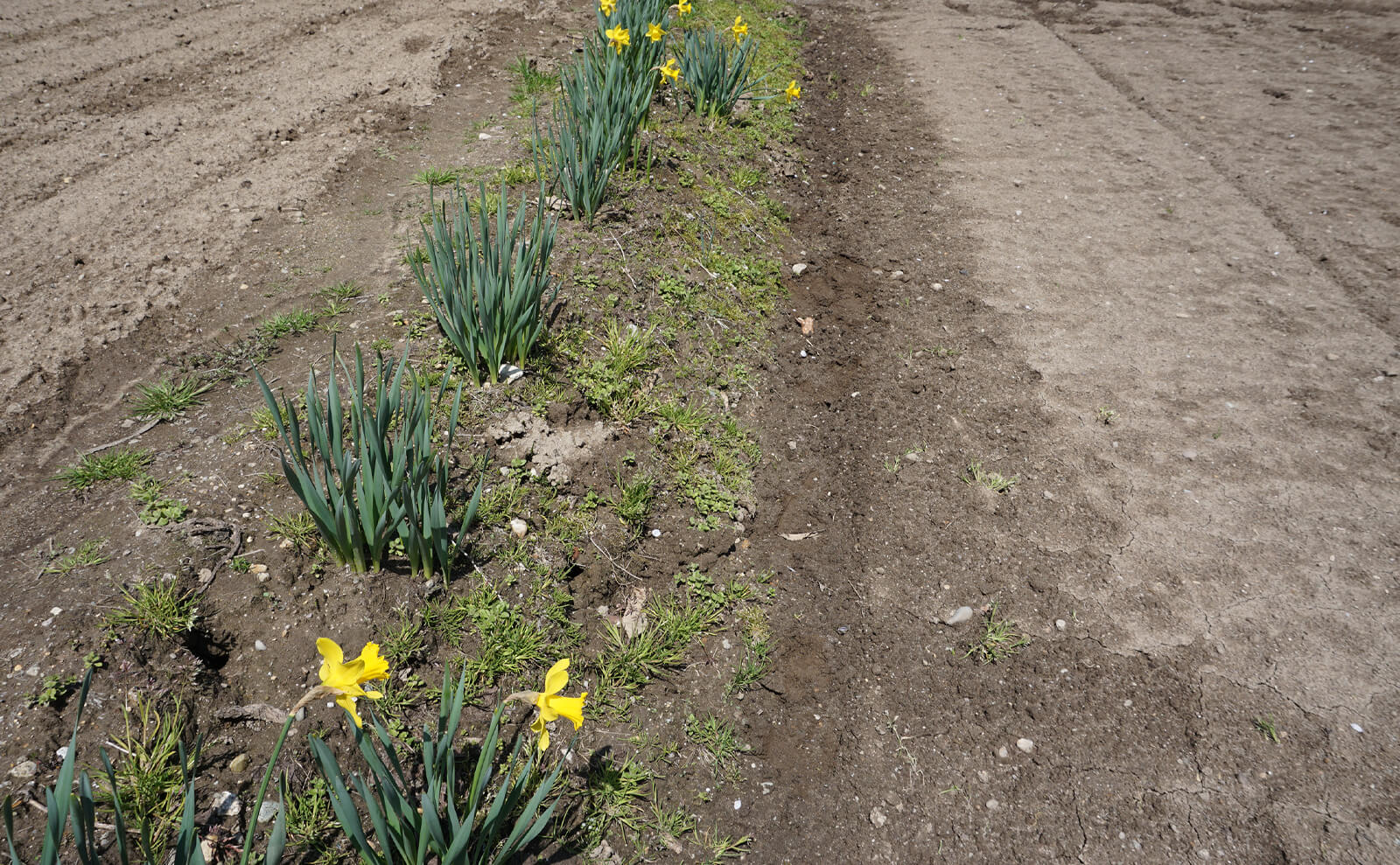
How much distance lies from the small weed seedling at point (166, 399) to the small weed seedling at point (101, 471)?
276mm

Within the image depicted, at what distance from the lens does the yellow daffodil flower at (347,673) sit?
126cm

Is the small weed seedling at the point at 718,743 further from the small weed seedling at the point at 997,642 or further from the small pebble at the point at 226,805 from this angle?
the small pebble at the point at 226,805

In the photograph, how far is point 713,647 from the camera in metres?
2.43

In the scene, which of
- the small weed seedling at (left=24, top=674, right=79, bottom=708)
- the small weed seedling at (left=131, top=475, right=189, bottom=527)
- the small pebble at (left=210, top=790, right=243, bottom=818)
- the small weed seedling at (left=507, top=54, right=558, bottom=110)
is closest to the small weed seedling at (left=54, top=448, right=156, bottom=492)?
the small weed seedling at (left=131, top=475, right=189, bottom=527)

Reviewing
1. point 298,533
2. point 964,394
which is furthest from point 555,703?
point 964,394

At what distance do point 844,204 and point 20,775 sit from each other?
14.7ft

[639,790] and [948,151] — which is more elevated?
[948,151]

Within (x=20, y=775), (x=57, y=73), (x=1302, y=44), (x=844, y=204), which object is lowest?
(x=20, y=775)

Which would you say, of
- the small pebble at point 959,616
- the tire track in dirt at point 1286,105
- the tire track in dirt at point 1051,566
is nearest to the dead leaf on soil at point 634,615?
the tire track in dirt at point 1051,566

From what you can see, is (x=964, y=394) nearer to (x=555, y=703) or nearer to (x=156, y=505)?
(x=555, y=703)

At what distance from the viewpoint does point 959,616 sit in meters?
2.54

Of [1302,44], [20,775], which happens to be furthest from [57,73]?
[1302,44]

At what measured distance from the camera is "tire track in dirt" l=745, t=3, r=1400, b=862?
206 cm

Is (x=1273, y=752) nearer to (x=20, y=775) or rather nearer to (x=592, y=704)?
(x=592, y=704)
